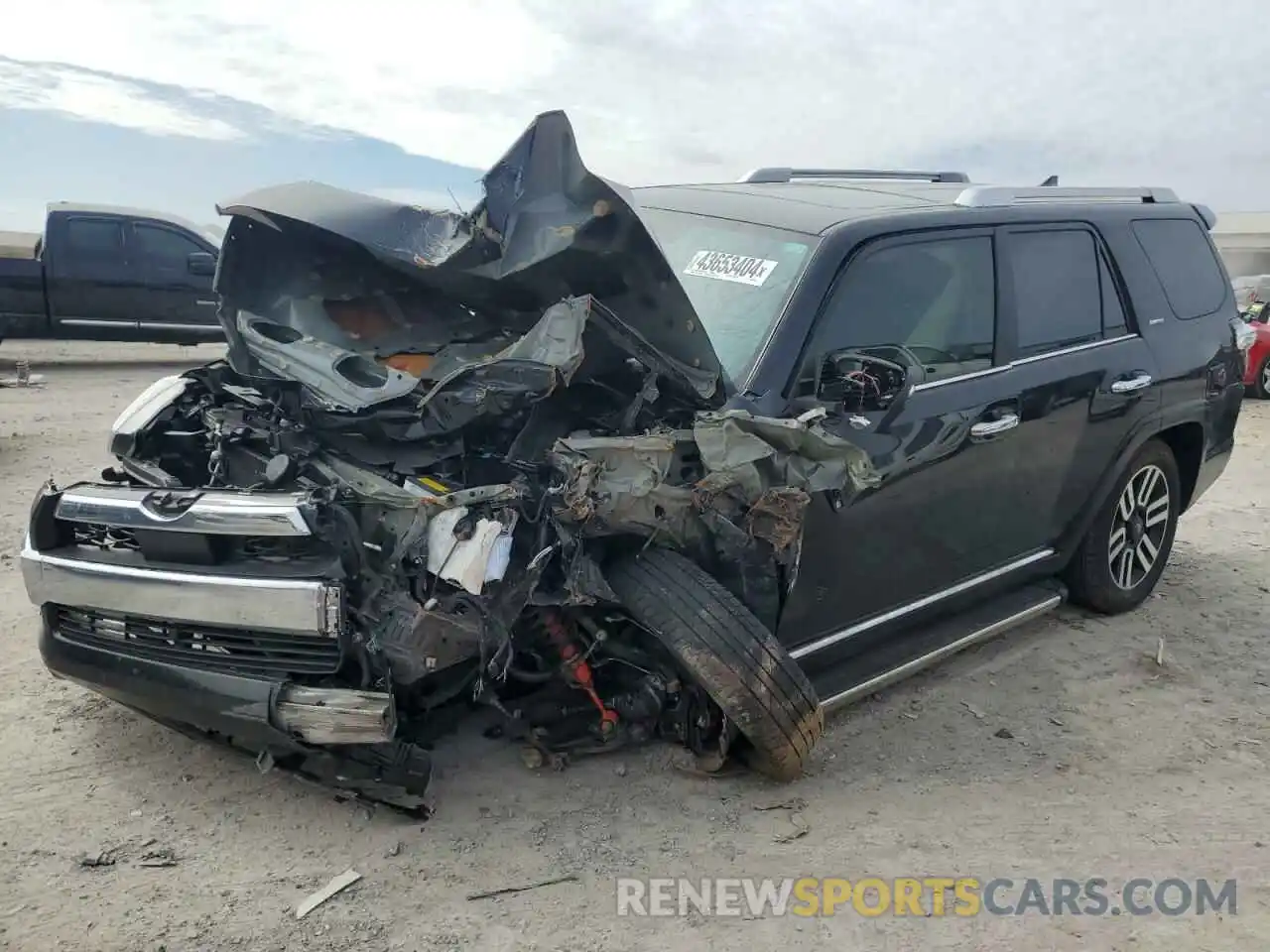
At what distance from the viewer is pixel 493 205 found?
3.17 meters

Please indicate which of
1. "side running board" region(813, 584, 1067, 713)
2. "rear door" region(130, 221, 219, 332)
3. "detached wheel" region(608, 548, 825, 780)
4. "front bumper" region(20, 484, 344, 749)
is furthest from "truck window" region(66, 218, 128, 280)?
"side running board" region(813, 584, 1067, 713)

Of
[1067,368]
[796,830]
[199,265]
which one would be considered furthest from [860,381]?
[199,265]

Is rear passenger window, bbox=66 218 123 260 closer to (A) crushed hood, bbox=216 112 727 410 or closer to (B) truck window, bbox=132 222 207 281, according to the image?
(B) truck window, bbox=132 222 207 281

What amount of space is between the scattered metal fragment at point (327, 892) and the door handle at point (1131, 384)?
141 inches

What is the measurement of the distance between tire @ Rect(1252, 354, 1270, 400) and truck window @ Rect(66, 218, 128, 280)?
13227 millimetres

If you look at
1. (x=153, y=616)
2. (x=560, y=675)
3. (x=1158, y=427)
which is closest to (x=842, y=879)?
(x=560, y=675)

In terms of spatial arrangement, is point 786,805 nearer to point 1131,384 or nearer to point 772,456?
point 772,456

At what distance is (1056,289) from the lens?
417 cm

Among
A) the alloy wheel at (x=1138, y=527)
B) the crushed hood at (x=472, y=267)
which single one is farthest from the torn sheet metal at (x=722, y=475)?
the alloy wheel at (x=1138, y=527)

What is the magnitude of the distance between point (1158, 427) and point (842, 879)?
289 cm

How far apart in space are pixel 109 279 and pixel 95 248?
347 millimetres

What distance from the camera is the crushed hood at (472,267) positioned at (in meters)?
3.05

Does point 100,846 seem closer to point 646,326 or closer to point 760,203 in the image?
point 646,326

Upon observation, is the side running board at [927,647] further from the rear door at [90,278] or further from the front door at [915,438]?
the rear door at [90,278]
